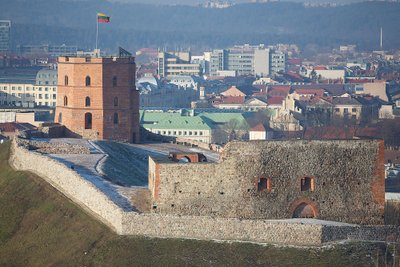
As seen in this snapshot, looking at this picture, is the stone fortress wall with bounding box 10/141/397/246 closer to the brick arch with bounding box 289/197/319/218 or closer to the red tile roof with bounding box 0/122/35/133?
the brick arch with bounding box 289/197/319/218

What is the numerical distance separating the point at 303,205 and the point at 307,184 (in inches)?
21.2

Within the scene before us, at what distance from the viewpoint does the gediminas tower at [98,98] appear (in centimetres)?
6606

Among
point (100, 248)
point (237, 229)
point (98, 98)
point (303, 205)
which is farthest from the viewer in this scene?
point (98, 98)

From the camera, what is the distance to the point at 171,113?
447 feet

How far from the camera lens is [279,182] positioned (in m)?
43.2

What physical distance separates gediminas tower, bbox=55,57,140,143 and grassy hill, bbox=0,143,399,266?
53.2ft

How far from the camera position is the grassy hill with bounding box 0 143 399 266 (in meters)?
40.4

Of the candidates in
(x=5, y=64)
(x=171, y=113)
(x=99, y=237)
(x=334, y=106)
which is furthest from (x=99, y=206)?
(x=5, y=64)

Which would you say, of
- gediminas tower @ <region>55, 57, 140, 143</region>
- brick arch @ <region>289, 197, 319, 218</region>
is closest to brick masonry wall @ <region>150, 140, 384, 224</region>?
brick arch @ <region>289, 197, 319, 218</region>

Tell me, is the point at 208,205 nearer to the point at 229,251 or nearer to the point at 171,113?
the point at 229,251

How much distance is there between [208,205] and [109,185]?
17.4 feet

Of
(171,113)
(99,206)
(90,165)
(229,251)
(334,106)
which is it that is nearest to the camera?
(229,251)

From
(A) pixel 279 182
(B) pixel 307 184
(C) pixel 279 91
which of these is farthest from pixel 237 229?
(C) pixel 279 91

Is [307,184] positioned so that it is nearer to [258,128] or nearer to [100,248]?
[100,248]
